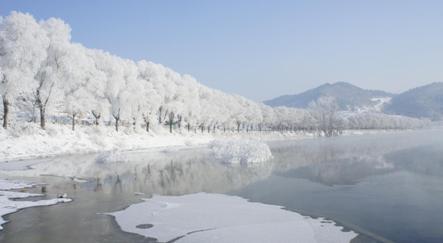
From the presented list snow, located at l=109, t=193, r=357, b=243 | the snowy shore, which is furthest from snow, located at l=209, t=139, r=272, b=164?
the snowy shore

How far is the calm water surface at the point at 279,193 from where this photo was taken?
17906 mm

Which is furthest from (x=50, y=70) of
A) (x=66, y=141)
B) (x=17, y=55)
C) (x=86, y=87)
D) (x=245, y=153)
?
(x=245, y=153)

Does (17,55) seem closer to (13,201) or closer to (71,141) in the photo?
(71,141)

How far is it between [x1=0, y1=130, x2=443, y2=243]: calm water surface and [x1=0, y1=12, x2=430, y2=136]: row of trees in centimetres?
1975

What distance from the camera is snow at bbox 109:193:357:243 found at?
658 inches

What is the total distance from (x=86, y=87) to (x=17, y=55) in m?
27.7

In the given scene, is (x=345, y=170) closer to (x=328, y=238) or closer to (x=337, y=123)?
(x=328, y=238)

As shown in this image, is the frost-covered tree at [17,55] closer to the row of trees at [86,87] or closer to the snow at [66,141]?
the row of trees at [86,87]

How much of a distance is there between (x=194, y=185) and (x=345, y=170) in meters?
15.5

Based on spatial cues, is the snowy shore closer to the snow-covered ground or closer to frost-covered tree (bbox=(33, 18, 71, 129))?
the snow-covered ground

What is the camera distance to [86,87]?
84.4 m

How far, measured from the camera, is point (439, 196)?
81.9ft

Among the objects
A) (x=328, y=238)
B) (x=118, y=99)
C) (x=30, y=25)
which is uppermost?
(x=30, y=25)

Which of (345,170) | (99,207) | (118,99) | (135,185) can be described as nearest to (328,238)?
(99,207)
